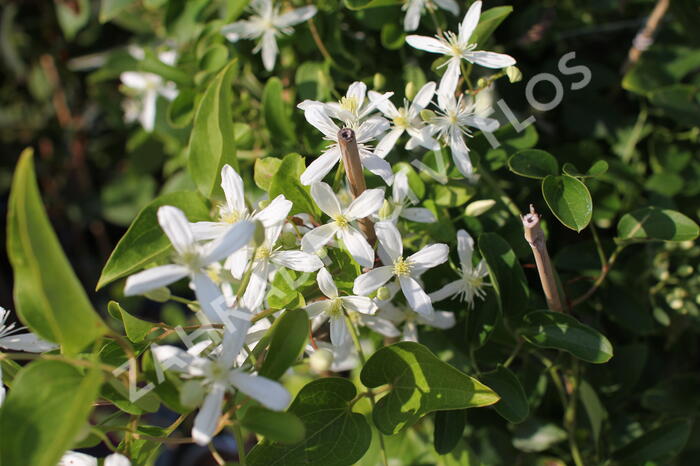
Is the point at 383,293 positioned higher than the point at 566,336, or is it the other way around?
the point at 383,293

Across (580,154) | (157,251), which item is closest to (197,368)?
(157,251)

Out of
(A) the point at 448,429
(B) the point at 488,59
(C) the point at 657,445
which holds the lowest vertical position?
(C) the point at 657,445

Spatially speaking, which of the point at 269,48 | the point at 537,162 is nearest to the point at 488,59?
the point at 537,162

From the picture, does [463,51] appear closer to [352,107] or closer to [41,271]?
[352,107]

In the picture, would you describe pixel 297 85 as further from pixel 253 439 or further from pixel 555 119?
pixel 253 439

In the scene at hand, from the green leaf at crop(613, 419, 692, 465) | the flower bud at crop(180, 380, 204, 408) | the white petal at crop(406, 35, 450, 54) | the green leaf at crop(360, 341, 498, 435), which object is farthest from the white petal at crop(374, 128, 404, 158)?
the green leaf at crop(613, 419, 692, 465)

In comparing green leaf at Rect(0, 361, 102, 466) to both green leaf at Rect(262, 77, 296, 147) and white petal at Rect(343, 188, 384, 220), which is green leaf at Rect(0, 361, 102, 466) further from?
green leaf at Rect(262, 77, 296, 147)

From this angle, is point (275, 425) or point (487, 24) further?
point (487, 24)
